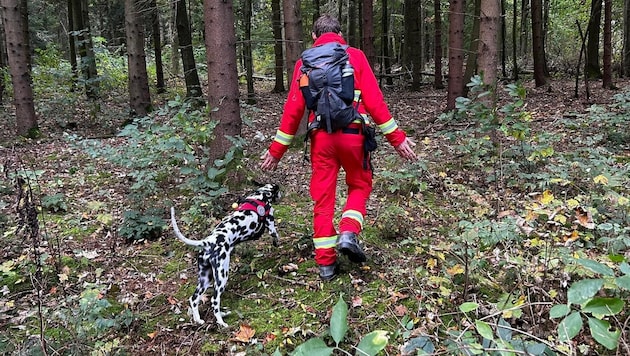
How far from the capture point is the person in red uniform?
382 cm

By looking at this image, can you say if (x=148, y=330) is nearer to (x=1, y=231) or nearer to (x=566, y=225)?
(x=1, y=231)

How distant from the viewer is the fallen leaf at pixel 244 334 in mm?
3436

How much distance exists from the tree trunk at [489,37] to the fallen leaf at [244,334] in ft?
18.2

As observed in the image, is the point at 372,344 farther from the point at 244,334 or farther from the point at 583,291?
the point at 244,334

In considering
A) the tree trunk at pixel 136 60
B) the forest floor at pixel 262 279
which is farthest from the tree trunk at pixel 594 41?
the tree trunk at pixel 136 60

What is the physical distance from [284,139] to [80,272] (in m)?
2.70

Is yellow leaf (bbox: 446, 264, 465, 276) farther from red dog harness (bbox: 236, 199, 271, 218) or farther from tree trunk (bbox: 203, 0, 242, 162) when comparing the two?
tree trunk (bbox: 203, 0, 242, 162)

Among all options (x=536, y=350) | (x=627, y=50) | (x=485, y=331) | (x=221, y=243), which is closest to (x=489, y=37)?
(x=221, y=243)

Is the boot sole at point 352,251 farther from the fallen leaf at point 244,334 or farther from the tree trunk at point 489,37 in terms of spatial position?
the tree trunk at point 489,37

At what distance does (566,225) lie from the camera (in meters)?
4.54

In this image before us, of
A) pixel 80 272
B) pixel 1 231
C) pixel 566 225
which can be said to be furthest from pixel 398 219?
pixel 1 231

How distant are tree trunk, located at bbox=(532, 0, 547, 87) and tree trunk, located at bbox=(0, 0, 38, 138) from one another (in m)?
14.3

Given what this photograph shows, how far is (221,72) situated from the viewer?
634 cm

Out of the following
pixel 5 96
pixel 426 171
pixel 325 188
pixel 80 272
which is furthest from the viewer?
pixel 5 96
